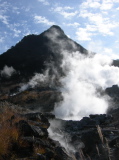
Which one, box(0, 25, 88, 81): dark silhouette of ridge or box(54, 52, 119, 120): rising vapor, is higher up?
box(0, 25, 88, 81): dark silhouette of ridge

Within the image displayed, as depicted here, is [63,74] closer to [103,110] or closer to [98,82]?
[98,82]

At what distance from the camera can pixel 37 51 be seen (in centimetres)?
7750

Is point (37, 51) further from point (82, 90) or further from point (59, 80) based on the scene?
point (82, 90)

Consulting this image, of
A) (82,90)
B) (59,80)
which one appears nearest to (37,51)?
(59,80)

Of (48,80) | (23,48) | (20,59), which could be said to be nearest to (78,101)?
(48,80)

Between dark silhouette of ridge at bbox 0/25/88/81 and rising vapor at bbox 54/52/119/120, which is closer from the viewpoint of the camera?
rising vapor at bbox 54/52/119/120

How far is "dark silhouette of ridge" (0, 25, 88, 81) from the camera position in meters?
70.9

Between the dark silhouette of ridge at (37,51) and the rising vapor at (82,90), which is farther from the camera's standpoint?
the dark silhouette of ridge at (37,51)

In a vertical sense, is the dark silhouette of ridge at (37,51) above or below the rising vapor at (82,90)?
above

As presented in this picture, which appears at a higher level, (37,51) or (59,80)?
(37,51)

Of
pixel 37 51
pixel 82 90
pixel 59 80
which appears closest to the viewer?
pixel 82 90

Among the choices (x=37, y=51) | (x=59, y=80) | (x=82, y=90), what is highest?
(x=37, y=51)

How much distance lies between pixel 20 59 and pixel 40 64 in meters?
8.04

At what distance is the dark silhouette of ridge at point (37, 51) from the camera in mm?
70912
